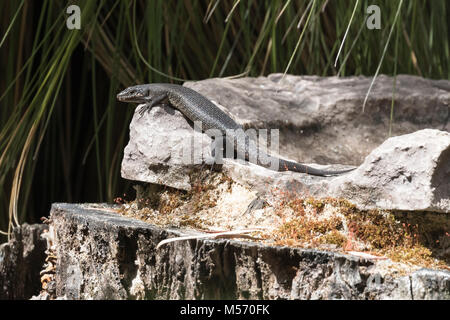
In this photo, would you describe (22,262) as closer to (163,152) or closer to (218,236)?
(163,152)

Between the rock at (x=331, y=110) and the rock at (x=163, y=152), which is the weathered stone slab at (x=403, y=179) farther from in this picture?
the rock at (x=331, y=110)

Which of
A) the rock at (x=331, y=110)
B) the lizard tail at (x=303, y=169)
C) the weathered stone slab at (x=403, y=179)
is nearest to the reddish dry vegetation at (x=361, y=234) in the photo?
the weathered stone slab at (x=403, y=179)

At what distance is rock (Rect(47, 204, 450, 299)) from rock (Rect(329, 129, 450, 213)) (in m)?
0.30

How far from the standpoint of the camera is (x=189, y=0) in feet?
13.2

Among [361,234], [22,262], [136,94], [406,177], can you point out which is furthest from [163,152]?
[22,262]

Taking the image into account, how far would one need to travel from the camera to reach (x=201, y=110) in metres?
3.02

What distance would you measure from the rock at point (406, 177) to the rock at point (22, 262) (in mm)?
1779

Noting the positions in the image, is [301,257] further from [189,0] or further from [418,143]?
[189,0]

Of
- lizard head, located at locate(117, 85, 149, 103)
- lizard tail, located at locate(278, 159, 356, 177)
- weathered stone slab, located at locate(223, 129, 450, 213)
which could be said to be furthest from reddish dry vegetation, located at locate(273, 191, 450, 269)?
lizard head, located at locate(117, 85, 149, 103)

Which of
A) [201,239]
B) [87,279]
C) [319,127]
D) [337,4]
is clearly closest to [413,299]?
[201,239]

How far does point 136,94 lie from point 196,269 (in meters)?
1.46

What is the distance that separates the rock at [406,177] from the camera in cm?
212

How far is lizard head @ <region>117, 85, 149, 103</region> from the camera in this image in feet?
10.9

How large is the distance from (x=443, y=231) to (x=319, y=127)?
1.52m
